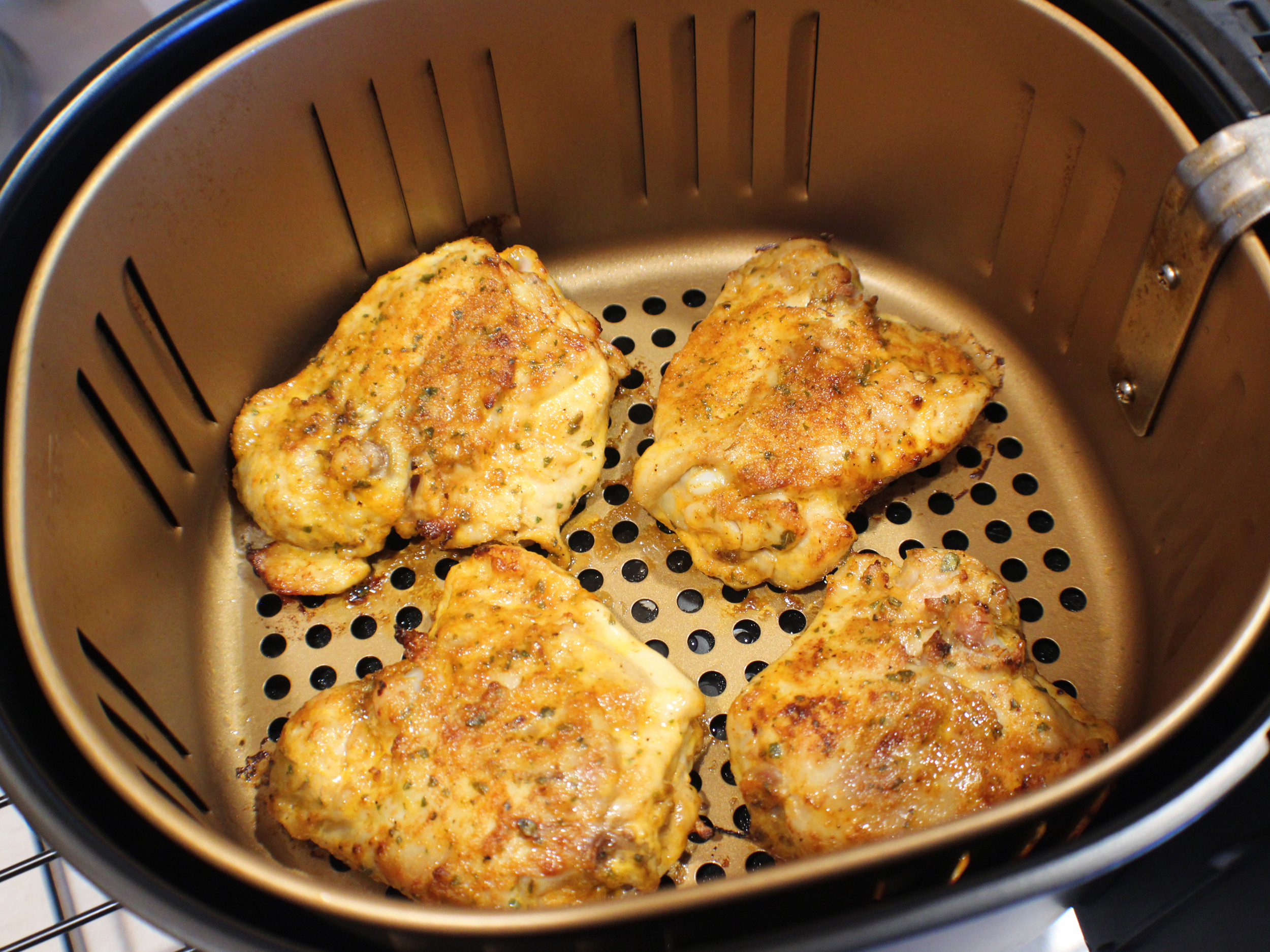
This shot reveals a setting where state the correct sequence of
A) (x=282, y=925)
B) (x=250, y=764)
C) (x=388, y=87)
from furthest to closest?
(x=388, y=87), (x=250, y=764), (x=282, y=925)

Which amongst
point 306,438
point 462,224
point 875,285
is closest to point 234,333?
point 306,438

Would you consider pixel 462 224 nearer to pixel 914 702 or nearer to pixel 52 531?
pixel 52 531

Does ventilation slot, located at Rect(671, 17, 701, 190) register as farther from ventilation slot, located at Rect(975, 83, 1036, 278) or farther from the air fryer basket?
ventilation slot, located at Rect(975, 83, 1036, 278)

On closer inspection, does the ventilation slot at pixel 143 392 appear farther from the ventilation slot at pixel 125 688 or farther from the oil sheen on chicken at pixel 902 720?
the oil sheen on chicken at pixel 902 720

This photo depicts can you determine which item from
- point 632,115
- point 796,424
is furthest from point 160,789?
point 632,115

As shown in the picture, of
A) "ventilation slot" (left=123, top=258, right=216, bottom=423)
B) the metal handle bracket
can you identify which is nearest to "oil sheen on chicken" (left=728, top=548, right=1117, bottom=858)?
the metal handle bracket

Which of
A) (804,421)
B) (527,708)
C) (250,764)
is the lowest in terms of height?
(250,764)
